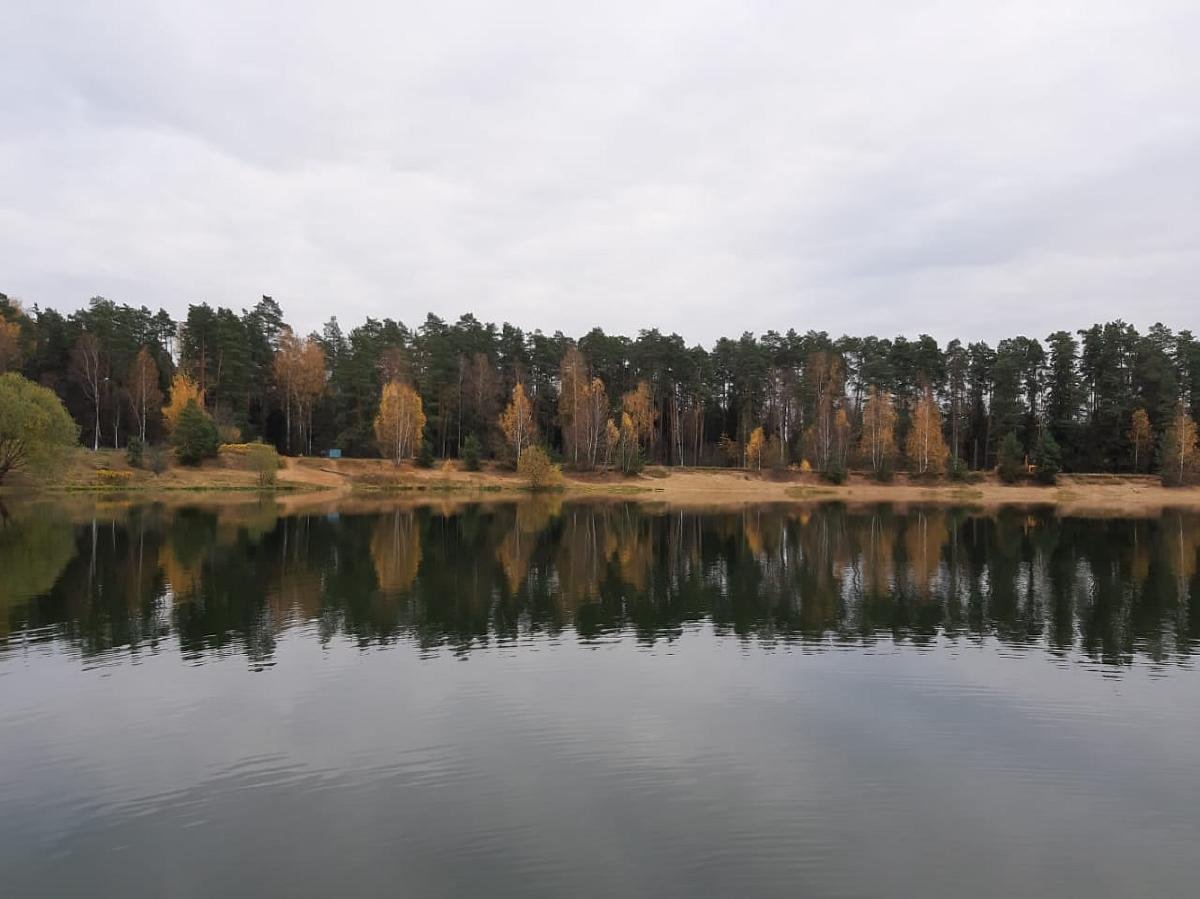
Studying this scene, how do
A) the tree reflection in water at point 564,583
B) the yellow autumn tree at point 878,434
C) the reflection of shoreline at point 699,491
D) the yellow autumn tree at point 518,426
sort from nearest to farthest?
the tree reflection in water at point 564,583 < the reflection of shoreline at point 699,491 < the yellow autumn tree at point 518,426 < the yellow autumn tree at point 878,434

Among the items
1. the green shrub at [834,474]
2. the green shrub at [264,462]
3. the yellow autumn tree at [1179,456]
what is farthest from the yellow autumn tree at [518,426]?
the yellow autumn tree at [1179,456]

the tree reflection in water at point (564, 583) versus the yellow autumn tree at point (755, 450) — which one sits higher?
the yellow autumn tree at point (755, 450)

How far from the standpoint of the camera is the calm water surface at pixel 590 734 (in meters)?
8.51

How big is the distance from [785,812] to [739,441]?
86002mm

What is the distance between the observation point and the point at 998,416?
290 ft

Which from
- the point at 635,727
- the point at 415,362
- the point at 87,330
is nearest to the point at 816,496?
the point at 415,362

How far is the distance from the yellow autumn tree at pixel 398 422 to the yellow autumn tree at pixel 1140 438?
77.9m

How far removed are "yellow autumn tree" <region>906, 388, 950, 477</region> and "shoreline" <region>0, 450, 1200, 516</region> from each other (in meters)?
2.36

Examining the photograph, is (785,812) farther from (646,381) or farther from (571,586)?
(646,381)

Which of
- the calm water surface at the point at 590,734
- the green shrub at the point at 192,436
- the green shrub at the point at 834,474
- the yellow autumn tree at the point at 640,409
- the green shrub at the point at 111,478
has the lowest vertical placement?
the calm water surface at the point at 590,734

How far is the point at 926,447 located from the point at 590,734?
256 ft

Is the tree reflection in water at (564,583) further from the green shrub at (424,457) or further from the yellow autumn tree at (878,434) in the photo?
the yellow autumn tree at (878,434)

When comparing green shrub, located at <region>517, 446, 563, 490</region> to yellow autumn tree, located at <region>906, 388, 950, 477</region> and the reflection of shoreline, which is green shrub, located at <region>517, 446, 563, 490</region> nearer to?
the reflection of shoreline

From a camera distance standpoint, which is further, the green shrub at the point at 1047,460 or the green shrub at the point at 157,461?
the green shrub at the point at 1047,460
